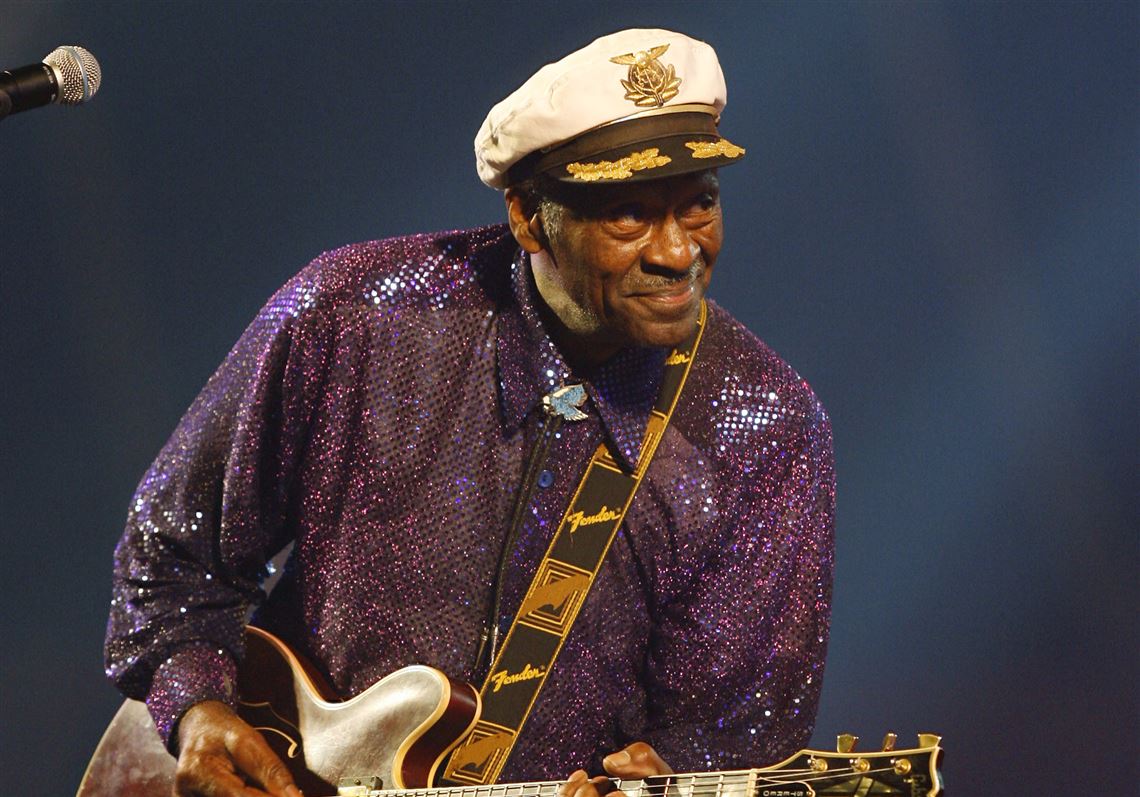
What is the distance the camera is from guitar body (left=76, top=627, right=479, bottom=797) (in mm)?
2828

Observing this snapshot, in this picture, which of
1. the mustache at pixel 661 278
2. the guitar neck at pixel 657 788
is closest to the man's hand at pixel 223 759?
the guitar neck at pixel 657 788

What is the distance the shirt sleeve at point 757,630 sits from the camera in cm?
307

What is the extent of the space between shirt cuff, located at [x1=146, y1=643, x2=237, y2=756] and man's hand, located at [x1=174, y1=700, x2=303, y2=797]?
0.02 meters

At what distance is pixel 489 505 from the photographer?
10.1 ft

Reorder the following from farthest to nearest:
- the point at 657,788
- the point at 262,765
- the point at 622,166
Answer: the point at 262,765, the point at 622,166, the point at 657,788

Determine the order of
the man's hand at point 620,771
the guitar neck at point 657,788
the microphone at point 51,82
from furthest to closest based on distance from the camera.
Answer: the man's hand at point 620,771, the guitar neck at point 657,788, the microphone at point 51,82

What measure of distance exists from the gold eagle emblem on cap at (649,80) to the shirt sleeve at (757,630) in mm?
688

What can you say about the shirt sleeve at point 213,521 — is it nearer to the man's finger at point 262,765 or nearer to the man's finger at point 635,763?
the man's finger at point 262,765

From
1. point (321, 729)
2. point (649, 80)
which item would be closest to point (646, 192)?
point (649, 80)

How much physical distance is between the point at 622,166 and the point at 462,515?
71 centimetres

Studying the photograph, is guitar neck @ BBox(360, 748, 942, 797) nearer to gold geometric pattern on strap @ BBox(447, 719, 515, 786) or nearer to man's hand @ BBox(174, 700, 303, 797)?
gold geometric pattern on strap @ BBox(447, 719, 515, 786)

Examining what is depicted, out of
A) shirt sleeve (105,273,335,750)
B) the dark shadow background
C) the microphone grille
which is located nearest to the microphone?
the microphone grille

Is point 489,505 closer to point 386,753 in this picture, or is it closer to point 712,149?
point 386,753

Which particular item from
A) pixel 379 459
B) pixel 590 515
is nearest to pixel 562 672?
pixel 590 515
